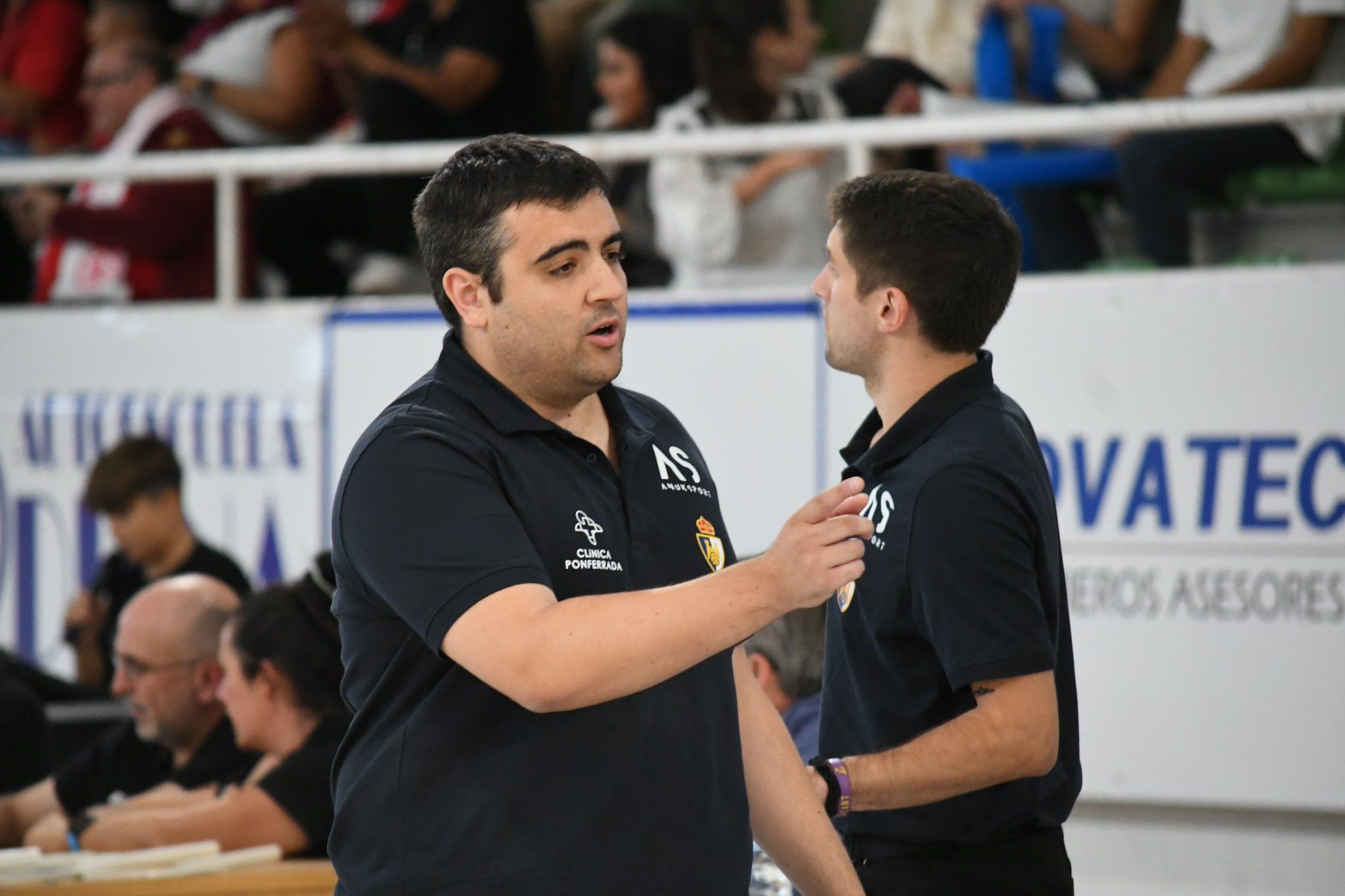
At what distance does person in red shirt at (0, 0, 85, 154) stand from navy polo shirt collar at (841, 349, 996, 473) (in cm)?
608

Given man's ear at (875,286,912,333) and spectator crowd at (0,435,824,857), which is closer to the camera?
man's ear at (875,286,912,333)

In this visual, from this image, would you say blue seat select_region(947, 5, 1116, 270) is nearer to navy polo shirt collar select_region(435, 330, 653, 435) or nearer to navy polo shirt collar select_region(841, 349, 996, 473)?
navy polo shirt collar select_region(841, 349, 996, 473)

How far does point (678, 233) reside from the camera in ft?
18.1

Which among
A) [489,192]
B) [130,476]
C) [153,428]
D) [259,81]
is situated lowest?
[130,476]

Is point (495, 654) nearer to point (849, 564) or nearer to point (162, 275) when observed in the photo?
point (849, 564)

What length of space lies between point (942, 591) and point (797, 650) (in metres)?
1.21

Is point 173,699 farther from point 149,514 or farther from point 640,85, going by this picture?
point 640,85

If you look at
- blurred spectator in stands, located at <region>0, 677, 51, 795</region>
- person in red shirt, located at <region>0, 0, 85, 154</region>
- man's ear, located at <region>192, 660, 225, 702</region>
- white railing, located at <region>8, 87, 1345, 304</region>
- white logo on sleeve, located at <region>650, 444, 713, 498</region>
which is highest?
person in red shirt, located at <region>0, 0, 85, 154</region>

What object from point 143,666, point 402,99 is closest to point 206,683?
point 143,666

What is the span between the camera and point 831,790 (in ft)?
7.89

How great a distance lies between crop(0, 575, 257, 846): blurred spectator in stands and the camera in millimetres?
4574

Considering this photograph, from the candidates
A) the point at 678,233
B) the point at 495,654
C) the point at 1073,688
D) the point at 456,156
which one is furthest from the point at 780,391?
the point at 495,654

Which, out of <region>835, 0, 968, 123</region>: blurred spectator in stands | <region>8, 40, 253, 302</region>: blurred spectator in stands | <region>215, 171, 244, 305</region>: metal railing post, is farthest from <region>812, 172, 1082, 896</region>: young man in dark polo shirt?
<region>8, 40, 253, 302</region>: blurred spectator in stands

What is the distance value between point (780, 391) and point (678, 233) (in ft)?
2.49
